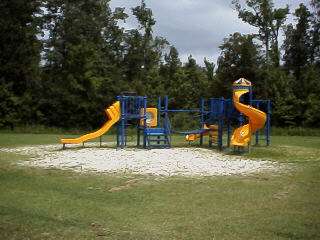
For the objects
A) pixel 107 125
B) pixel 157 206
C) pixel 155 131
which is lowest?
pixel 157 206

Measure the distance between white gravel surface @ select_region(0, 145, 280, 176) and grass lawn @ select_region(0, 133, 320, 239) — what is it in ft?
3.31

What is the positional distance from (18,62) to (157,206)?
1162 inches

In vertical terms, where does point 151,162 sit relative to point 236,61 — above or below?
below

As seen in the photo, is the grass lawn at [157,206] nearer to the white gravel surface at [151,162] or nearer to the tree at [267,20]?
the white gravel surface at [151,162]

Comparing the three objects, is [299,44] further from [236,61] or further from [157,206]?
[157,206]

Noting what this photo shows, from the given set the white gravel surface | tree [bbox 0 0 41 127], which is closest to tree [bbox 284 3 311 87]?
tree [bbox 0 0 41 127]

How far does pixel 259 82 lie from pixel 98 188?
95.7ft

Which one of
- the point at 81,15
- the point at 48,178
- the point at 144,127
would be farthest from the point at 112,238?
the point at 81,15

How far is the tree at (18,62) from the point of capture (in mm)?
35438

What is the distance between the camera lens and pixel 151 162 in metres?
14.8

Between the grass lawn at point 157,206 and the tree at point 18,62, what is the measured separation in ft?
77.1

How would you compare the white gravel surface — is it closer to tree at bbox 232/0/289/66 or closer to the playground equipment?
the playground equipment

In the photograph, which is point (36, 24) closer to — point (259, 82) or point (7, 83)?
point (7, 83)

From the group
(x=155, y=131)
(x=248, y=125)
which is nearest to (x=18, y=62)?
(x=155, y=131)
